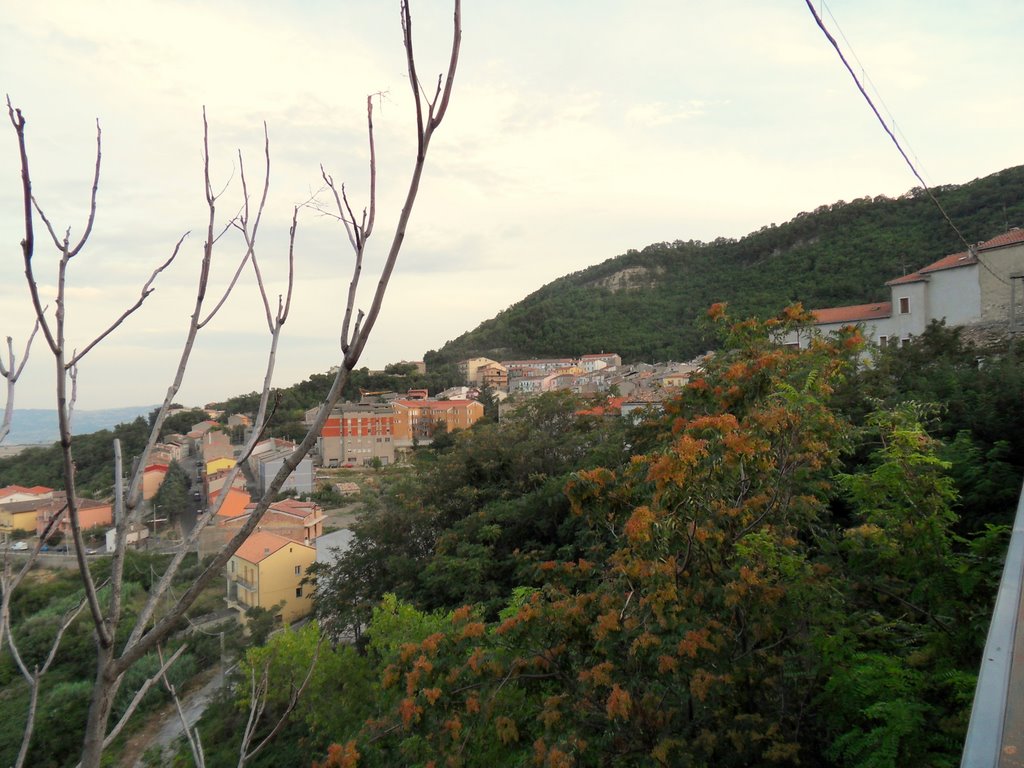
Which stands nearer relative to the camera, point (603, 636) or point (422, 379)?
point (603, 636)

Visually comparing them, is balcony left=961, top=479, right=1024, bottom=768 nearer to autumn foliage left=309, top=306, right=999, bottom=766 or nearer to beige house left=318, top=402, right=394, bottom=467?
autumn foliage left=309, top=306, right=999, bottom=766

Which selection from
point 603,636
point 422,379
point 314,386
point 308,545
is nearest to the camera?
point 603,636

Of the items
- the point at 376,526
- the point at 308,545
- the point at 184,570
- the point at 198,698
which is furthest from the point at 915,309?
the point at 184,570

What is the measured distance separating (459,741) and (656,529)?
1.64 m

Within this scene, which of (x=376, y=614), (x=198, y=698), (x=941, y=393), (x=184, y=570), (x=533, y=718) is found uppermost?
(x=941, y=393)

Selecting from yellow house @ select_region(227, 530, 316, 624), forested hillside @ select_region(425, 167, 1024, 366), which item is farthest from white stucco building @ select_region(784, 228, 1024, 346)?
yellow house @ select_region(227, 530, 316, 624)

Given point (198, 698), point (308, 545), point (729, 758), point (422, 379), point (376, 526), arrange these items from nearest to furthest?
1. point (729, 758)
2. point (376, 526)
3. point (198, 698)
4. point (308, 545)
5. point (422, 379)

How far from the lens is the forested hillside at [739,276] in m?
27.9

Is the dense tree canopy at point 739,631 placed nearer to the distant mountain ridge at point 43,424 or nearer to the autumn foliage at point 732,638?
the autumn foliage at point 732,638

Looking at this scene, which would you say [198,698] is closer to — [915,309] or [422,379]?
[915,309]

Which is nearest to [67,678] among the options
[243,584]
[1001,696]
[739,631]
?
[243,584]

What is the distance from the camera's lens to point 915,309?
1584 cm

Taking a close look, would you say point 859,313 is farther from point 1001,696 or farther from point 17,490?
point 17,490

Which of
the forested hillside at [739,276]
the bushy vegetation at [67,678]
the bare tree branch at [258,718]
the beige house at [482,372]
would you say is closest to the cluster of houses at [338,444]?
the bare tree branch at [258,718]
